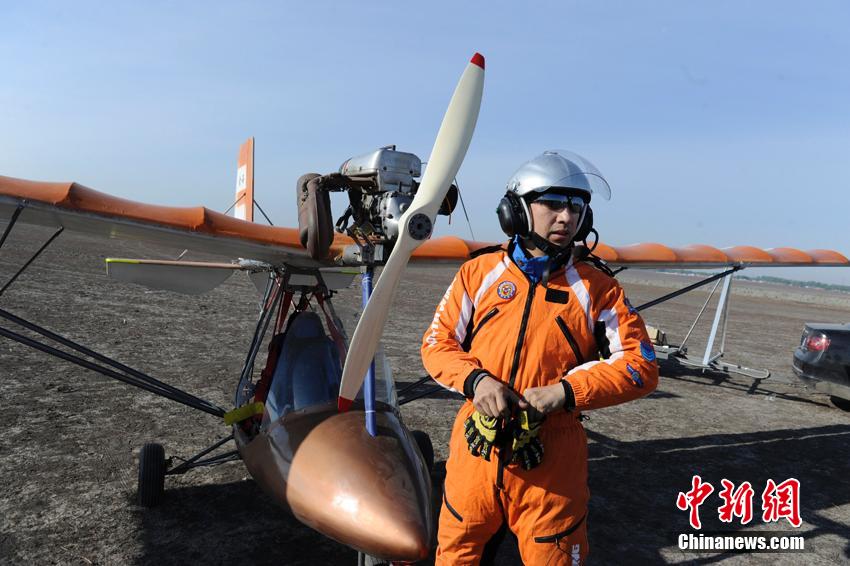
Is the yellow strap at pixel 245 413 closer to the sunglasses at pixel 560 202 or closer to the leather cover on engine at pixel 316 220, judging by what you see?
the leather cover on engine at pixel 316 220

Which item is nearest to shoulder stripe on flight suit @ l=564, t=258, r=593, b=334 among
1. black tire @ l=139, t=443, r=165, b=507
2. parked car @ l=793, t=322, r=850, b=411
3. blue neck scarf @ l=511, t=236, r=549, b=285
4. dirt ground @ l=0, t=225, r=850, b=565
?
blue neck scarf @ l=511, t=236, r=549, b=285

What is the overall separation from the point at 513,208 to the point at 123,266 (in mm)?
4537

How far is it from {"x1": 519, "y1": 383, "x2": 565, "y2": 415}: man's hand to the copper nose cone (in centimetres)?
78

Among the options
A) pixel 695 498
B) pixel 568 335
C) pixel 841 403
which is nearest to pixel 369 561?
pixel 568 335

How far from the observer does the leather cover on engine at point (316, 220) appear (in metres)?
3.01

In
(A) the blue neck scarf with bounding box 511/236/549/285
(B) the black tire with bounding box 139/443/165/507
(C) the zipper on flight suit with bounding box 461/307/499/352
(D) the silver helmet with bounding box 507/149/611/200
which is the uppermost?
(D) the silver helmet with bounding box 507/149/611/200

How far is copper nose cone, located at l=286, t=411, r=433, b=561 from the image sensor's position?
93.0 inches

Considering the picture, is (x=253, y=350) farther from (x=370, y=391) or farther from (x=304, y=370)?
(x=370, y=391)

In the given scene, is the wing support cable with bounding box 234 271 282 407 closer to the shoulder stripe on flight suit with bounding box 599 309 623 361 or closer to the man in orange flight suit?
the man in orange flight suit

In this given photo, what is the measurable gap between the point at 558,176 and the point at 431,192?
55 cm

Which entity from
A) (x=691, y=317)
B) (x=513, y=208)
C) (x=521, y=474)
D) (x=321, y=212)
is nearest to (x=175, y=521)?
(x=321, y=212)

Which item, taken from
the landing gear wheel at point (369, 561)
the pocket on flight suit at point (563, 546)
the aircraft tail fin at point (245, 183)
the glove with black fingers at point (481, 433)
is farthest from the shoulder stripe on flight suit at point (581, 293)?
the aircraft tail fin at point (245, 183)

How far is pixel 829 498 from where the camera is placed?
16.8 ft

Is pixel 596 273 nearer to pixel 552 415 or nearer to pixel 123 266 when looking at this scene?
pixel 552 415
